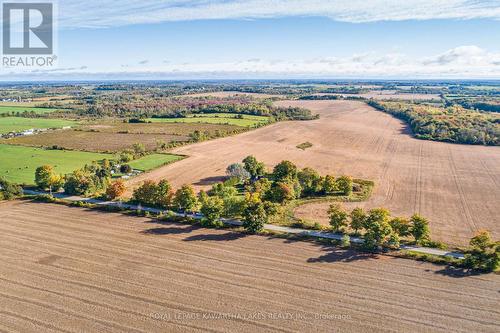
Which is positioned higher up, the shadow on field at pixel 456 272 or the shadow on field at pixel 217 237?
the shadow on field at pixel 456 272

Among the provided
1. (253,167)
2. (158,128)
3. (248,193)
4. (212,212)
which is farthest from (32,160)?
(248,193)

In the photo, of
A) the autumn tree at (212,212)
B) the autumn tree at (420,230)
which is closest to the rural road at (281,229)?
the autumn tree at (420,230)

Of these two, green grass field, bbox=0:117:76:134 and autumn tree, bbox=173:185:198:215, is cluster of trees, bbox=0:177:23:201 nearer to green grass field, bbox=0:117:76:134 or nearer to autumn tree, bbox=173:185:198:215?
autumn tree, bbox=173:185:198:215

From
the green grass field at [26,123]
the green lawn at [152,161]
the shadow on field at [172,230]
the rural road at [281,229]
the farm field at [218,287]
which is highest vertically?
the green grass field at [26,123]

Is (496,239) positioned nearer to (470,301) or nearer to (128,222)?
(470,301)

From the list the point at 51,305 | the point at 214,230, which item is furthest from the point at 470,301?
the point at 51,305

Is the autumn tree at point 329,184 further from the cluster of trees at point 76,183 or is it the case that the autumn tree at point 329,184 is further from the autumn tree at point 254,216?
the cluster of trees at point 76,183
